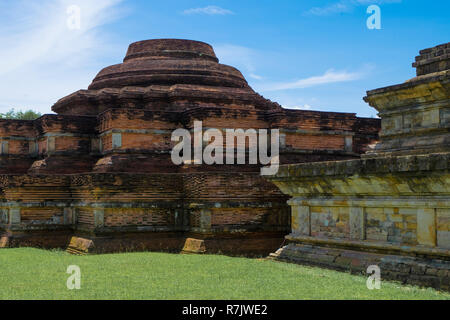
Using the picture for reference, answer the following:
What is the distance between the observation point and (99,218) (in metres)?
12.3

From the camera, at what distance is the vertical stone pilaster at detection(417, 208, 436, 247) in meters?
7.85

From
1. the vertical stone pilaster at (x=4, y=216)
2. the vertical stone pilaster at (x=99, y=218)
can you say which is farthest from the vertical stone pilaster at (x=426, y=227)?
the vertical stone pilaster at (x=4, y=216)

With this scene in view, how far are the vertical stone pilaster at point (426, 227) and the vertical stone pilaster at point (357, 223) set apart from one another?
1.07 m

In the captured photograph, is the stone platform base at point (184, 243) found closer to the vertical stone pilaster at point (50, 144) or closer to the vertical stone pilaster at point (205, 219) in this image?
the vertical stone pilaster at point (205, 219)

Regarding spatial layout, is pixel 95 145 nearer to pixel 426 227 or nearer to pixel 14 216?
pixel 14 216

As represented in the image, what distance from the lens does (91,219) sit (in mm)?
12641

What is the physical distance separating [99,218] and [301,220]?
4.65 metres

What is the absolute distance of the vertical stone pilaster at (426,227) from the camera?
7.85m

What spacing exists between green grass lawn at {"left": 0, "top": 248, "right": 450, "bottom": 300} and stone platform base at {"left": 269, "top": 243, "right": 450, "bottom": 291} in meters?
0.27

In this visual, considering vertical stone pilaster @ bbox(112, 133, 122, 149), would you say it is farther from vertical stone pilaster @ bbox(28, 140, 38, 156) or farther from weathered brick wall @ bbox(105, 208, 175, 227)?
vertical stone pilaster @ bbox(28, 140, 38, 156)
